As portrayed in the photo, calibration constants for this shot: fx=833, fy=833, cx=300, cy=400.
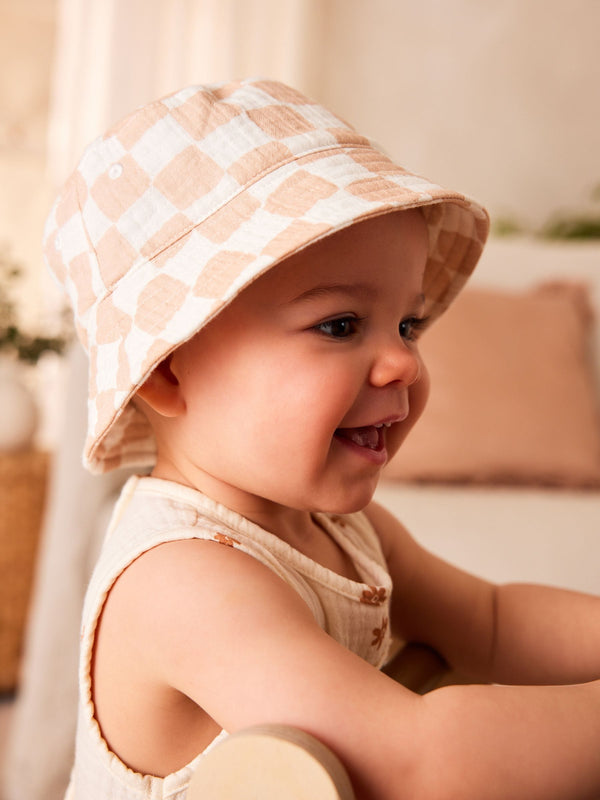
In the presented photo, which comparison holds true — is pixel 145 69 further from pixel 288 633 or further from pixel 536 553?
pixel 288 633

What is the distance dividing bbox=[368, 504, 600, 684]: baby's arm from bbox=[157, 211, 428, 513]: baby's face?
20cm

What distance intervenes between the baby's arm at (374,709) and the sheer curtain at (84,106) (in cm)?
92

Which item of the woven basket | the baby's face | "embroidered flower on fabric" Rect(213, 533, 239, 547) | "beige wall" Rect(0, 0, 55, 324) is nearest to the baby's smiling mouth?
the baby's face

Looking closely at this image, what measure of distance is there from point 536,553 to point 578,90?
1.99m

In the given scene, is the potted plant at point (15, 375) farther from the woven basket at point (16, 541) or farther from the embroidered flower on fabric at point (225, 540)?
the embroidered flower on fabric at point (225, 540)

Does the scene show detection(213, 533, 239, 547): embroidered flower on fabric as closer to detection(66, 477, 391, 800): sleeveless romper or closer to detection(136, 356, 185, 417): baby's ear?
detection(66, 477, 391, 800): sleeveless romper

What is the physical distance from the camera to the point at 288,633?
46cm

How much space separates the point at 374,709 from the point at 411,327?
0.35 m

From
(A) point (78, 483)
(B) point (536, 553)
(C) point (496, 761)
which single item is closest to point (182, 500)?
(C) point (496, 761)

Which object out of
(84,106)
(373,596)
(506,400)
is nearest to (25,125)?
(84,106)

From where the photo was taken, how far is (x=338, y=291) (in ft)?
1.93

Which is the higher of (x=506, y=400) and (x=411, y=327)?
(x=411, y=327)

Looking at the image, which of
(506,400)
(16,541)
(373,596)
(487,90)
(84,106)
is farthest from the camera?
(487,90)

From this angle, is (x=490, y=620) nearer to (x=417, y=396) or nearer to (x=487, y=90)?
(x=417, y=396)
